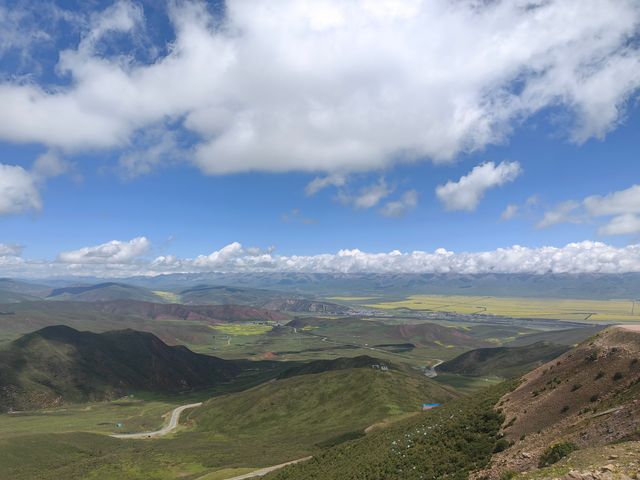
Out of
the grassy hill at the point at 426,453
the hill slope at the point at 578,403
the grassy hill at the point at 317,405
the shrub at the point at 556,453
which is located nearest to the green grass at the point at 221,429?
the grassy hill at the point at 317,405

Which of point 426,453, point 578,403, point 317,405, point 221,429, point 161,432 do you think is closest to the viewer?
point 578,403

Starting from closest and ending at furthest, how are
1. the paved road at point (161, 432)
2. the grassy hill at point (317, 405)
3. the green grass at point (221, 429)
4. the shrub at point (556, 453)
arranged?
the shrub at point (556, 453) < the green grass at point (221, 429) < the grassy hill at point (317, 405) < the paved road at point (161, 432)

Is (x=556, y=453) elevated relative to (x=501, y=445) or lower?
elevated

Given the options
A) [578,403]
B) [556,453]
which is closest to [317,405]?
[578,403]

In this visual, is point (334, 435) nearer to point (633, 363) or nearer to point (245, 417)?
point (245, 417)

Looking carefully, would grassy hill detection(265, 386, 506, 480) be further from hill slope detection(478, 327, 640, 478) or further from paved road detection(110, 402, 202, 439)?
paved road detection(110, 402, 202, 439)

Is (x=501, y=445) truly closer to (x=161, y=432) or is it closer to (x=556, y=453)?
(x=556, y=453)

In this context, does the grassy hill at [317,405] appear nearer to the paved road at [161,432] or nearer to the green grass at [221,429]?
the green grass at [221,429]

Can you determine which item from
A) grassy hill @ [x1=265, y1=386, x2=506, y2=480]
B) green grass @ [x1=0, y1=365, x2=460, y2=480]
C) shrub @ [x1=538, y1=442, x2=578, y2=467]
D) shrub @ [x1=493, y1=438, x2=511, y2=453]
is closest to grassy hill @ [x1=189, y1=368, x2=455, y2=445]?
green grass @ [x1=0, y1=365, x2=460, y2=480]
